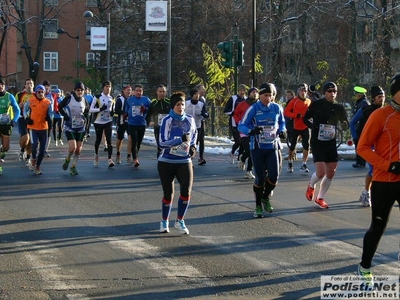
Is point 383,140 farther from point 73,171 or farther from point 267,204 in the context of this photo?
point 73,171

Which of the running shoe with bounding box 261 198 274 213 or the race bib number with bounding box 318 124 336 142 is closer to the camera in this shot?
the running shoe with bounding box 261 198 274 213

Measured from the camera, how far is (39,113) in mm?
16609

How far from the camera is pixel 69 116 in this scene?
54.1 feet

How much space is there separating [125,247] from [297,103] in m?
9.35

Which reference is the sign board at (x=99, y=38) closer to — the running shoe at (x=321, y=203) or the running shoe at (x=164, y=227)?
the running shoe at (x=321, y=203)

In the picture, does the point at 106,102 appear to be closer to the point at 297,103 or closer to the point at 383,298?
the point at 297,103

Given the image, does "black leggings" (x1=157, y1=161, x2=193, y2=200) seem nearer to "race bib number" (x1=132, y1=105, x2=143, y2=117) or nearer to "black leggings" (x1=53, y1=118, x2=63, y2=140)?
"race bib number" (x1=132, y1=105, x2=143, y2=117)

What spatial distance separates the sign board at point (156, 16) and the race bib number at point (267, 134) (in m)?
17.1

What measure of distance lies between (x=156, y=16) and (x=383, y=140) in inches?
853

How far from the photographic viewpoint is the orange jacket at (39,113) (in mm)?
16594

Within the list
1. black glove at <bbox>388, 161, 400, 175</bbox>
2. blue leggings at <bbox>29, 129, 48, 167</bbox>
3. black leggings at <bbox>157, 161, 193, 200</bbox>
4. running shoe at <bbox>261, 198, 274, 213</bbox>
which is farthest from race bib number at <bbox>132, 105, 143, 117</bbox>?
black glove at <bbox>388, 161, 400, 175</bbox>

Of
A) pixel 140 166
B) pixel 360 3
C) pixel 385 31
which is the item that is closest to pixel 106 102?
pixel 140 166

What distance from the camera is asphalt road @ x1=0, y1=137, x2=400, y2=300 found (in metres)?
7.20

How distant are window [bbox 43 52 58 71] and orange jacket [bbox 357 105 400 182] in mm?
69567
